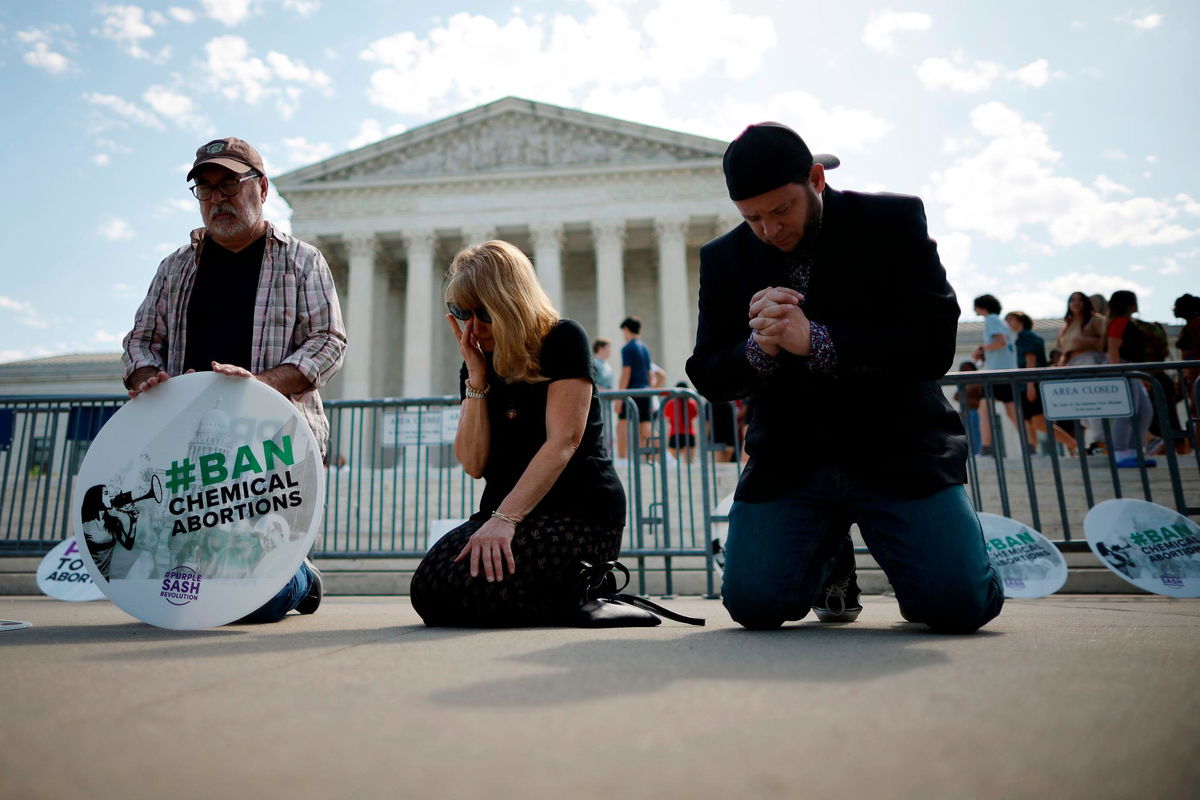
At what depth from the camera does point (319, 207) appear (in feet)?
102

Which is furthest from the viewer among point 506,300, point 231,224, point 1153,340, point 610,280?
point 610,280

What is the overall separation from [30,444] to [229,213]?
588 cm

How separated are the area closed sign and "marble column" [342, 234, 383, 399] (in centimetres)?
2612

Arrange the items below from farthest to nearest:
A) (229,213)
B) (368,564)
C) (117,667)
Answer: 1. (368,564)
2. (229,213)
3. (117,667)

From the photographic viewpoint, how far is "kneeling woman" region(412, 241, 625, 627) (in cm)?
276

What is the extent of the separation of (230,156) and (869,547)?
10.3ft

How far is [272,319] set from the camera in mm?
→ 3395

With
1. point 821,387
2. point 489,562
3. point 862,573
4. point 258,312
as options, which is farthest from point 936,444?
point 862,573

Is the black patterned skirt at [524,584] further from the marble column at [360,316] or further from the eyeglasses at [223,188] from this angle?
the marble column at [360,316]

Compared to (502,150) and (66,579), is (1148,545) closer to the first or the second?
(66,579)

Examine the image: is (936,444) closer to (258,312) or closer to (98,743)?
(98,743)

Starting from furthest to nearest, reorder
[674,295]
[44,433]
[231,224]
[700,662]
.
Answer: [674,295], [44,433], [231,224], [700,662]

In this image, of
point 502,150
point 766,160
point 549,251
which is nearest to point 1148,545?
point 766,160

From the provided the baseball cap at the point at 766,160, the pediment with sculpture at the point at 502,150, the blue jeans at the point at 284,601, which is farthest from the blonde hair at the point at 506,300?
the pediment with sculpture at the point at 502,150
